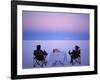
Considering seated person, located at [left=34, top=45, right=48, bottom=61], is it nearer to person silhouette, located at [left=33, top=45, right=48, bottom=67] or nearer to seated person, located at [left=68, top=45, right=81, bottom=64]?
person silhouette, located at [left=33, top=45, right=48, bottom=67]

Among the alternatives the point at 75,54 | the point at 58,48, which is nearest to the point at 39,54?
the point at 58,48

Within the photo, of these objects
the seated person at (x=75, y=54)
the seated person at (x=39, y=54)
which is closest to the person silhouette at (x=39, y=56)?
the seated person at (x=39, y=54)

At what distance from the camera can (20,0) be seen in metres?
1.53

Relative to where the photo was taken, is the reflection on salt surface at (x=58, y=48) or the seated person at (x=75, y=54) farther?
the seated person at (x=75, y=54)

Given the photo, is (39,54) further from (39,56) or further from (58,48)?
(58,48)

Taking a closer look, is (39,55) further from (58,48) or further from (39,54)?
(58,48)

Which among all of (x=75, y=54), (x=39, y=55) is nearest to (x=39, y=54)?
(x=39, y=55)

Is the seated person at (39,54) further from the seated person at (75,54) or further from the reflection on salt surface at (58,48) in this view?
the seated person at (75,54)

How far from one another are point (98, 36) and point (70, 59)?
13.0 inches

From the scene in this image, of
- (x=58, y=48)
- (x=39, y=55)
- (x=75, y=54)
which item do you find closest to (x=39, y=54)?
(x=39, y=55)

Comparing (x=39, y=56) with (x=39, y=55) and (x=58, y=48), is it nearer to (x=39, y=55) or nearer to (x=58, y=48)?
(x=39, y=55)

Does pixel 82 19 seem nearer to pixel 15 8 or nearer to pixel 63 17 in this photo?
pixel 63 17

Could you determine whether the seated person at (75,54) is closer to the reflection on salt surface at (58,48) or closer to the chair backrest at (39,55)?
the reflection on salt surface at (58,48)

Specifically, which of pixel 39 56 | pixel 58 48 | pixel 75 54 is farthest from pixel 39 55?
pixel 75 54
